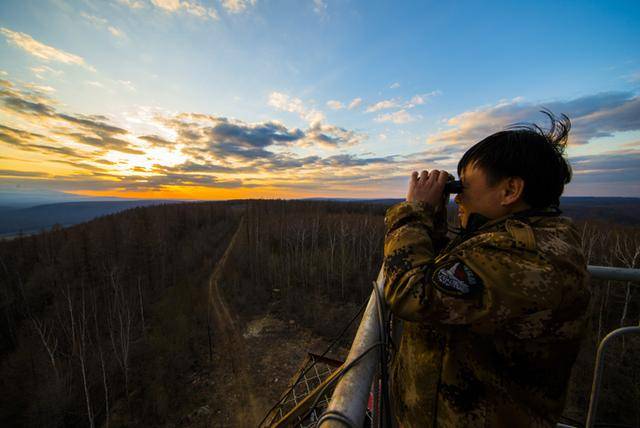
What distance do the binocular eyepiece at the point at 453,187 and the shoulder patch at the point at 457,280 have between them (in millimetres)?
680

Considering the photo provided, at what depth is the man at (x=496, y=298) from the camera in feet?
3.49

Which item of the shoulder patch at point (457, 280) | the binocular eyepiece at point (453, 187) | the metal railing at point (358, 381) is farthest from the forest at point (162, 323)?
the metal railing at point (358, 381)

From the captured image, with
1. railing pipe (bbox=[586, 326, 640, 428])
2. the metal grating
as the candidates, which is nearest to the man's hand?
the metal grating

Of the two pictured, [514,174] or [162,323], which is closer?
[514,174]

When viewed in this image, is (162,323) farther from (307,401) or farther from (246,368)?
(307,401)

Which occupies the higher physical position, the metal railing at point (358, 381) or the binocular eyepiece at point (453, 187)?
the binocular eyepiece at point (453, 187)

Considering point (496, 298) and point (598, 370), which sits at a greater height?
point (496, 298)

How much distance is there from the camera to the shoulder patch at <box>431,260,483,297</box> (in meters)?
1.12

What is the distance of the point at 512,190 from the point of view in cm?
148

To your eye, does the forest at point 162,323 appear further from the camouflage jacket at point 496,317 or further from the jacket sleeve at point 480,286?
the jacket sleeve at point 480,286

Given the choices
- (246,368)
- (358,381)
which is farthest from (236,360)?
(358,381)

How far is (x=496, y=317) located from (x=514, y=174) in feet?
2.94

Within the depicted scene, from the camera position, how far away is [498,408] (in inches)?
46.6

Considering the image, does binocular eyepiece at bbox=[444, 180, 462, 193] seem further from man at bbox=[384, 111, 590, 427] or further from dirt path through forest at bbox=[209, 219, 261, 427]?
dirt path through forest at bbox=[209, 219, 261, 427]
